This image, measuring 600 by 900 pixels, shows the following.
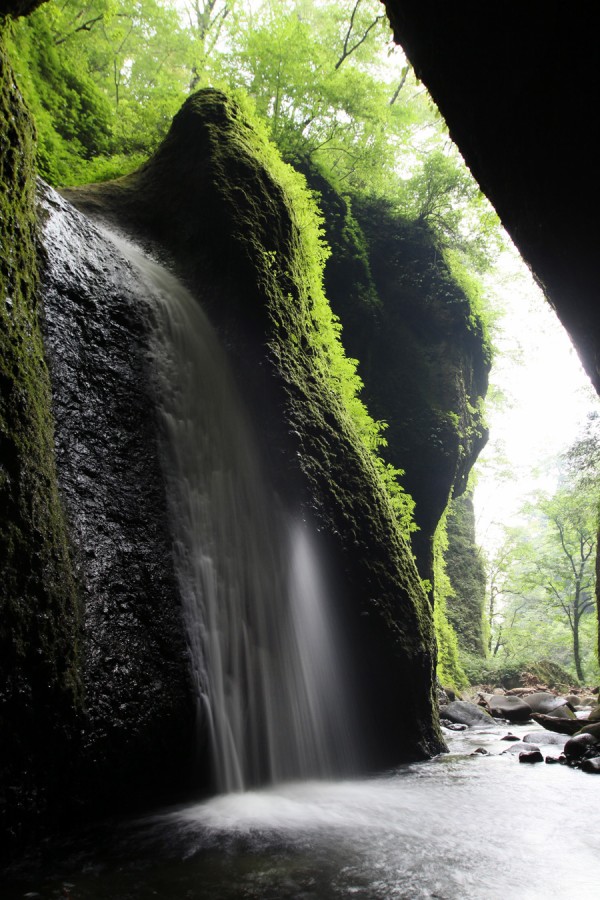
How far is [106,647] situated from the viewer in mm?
3133

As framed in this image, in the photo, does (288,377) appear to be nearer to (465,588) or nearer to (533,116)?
(533,116)

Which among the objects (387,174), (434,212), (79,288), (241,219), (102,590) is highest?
(387,174)

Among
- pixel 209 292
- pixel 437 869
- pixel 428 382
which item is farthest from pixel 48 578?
pixel 428 382

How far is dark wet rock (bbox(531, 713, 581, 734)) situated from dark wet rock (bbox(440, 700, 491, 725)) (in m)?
1.24

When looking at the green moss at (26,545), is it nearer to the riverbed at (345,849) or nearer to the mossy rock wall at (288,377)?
the riverbed at (345,849)

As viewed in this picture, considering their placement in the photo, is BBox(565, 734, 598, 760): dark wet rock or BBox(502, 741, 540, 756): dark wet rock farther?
BBox(502, 741, 540, 756): dark wet rock

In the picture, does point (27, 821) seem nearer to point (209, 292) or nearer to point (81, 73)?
point (209, 292)

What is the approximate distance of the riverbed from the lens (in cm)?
218

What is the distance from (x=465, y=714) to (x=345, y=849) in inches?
286

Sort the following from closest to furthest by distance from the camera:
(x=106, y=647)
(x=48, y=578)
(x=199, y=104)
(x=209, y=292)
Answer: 1. (x=48, y=578)
2. (x=106, y=647)
3. (x=209, y=292)
4. (x=199, y=104)

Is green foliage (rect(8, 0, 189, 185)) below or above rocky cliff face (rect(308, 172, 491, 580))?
above

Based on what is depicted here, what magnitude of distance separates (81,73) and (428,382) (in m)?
9.60

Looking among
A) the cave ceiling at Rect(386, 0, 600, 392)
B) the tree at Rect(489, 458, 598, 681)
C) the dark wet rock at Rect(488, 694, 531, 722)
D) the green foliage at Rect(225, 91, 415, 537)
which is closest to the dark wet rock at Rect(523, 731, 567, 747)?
the dark wet rock at Rect(488, 694, 531, 722)

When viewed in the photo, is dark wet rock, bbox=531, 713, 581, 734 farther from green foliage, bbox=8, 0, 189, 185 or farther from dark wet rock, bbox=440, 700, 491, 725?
green foliage, bbox=8, 0, 189, 185
